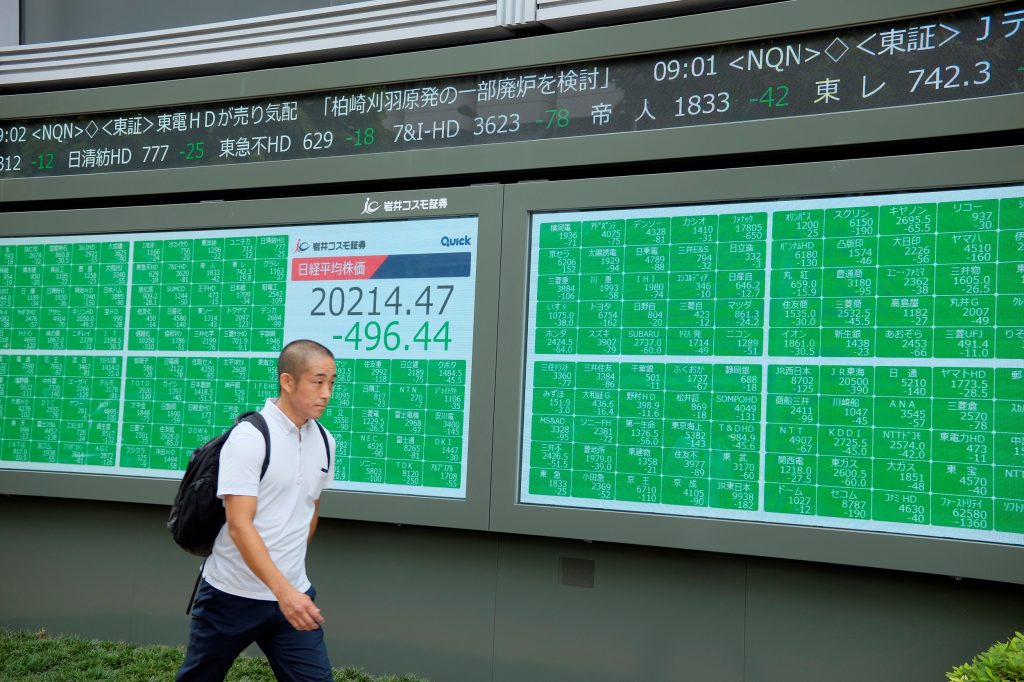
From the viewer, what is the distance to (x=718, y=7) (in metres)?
5.36

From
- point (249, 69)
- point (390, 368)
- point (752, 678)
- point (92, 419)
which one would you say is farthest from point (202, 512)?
point (249, 69)

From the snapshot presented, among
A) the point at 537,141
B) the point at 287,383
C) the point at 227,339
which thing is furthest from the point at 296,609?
the point at 227,339

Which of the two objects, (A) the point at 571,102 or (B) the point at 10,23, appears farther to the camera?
(B) the point at 10,23

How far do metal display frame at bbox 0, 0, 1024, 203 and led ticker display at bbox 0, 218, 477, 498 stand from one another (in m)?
0.33

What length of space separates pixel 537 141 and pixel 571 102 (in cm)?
26

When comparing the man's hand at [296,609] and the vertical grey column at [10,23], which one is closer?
the man's hand at [296,609]

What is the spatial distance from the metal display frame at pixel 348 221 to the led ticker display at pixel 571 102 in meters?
0.34

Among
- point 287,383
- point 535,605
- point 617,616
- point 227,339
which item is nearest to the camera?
point 287,383

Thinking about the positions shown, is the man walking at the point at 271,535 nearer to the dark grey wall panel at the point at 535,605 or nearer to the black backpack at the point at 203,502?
the black backpack at the point at 203,502

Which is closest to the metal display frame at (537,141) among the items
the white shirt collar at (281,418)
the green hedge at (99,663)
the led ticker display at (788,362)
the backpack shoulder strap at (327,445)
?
the led ticker display at (788,362)

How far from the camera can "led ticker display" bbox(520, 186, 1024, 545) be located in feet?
14.9

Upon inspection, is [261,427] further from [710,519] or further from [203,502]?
[710,519]

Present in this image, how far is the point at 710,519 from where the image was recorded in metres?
4.99

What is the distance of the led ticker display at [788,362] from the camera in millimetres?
4551
